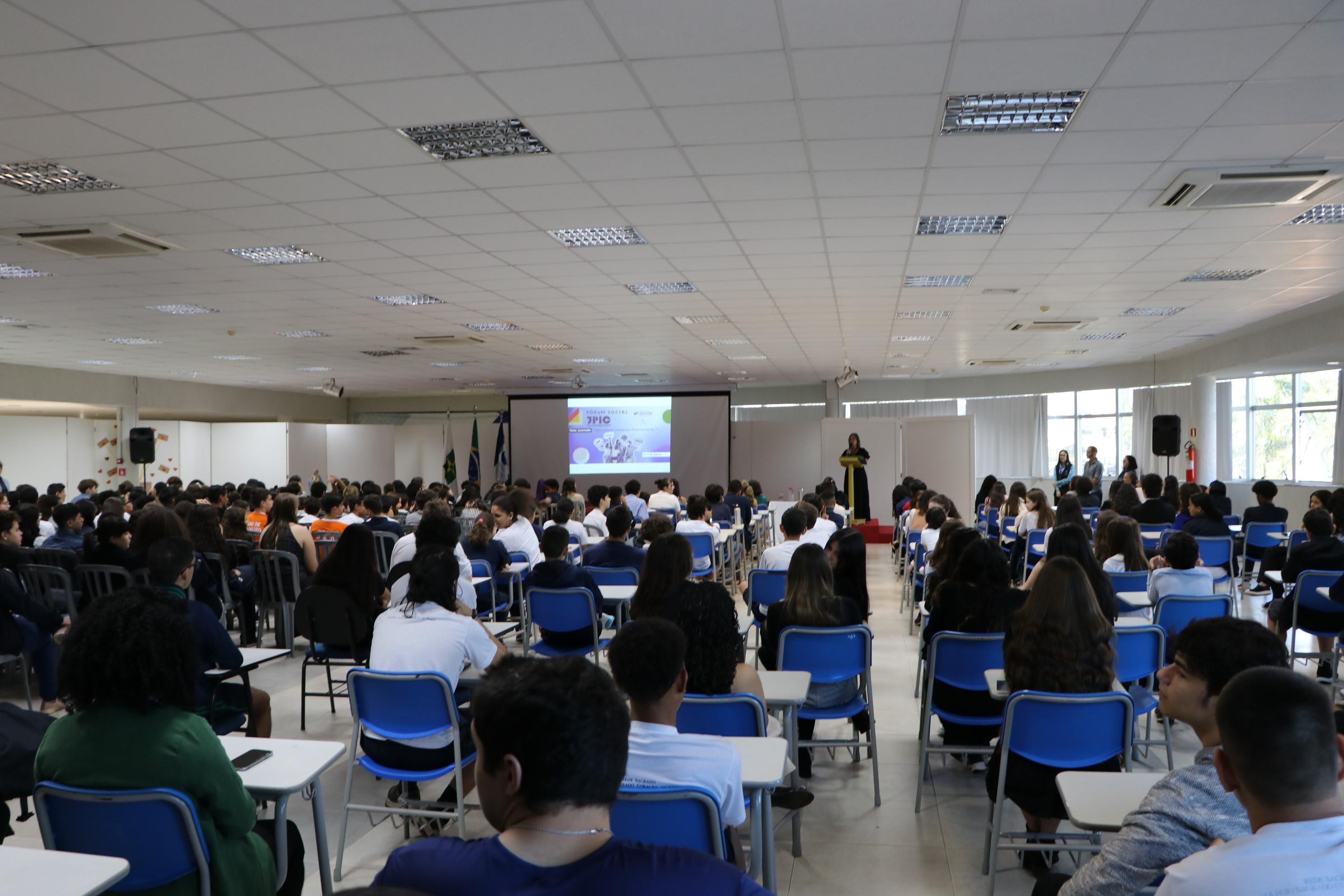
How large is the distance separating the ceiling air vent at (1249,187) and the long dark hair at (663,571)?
3.65m

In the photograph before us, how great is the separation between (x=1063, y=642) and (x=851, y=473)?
1214 cm

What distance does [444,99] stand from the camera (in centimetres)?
392

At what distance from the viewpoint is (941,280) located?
8203mm

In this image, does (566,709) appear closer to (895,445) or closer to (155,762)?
(155,762)

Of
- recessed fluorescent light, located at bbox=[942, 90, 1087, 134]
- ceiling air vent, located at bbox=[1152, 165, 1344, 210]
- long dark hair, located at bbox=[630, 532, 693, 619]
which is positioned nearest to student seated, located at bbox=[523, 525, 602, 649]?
long dark hair, located at bbox=[630, 532, 693, 619]

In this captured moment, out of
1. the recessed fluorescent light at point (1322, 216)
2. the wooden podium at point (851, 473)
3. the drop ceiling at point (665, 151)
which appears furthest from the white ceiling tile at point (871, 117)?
the wooden podium at point (851, 473)

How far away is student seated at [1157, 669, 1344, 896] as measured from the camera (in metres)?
1.26

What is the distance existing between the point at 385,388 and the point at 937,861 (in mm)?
19169

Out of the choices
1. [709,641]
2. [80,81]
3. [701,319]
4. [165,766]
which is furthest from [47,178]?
[701,319]

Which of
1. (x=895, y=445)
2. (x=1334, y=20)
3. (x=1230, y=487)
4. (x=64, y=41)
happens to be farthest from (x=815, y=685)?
(x=1230, y=487)

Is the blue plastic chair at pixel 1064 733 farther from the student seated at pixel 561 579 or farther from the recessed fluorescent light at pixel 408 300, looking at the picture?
the recessed fluorescent light at pixel 408 300

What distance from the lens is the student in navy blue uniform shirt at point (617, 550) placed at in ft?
19.9

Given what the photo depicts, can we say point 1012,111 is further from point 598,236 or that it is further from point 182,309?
point 182,309

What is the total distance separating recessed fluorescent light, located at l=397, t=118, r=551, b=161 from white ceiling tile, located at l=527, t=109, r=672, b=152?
0.34ft
